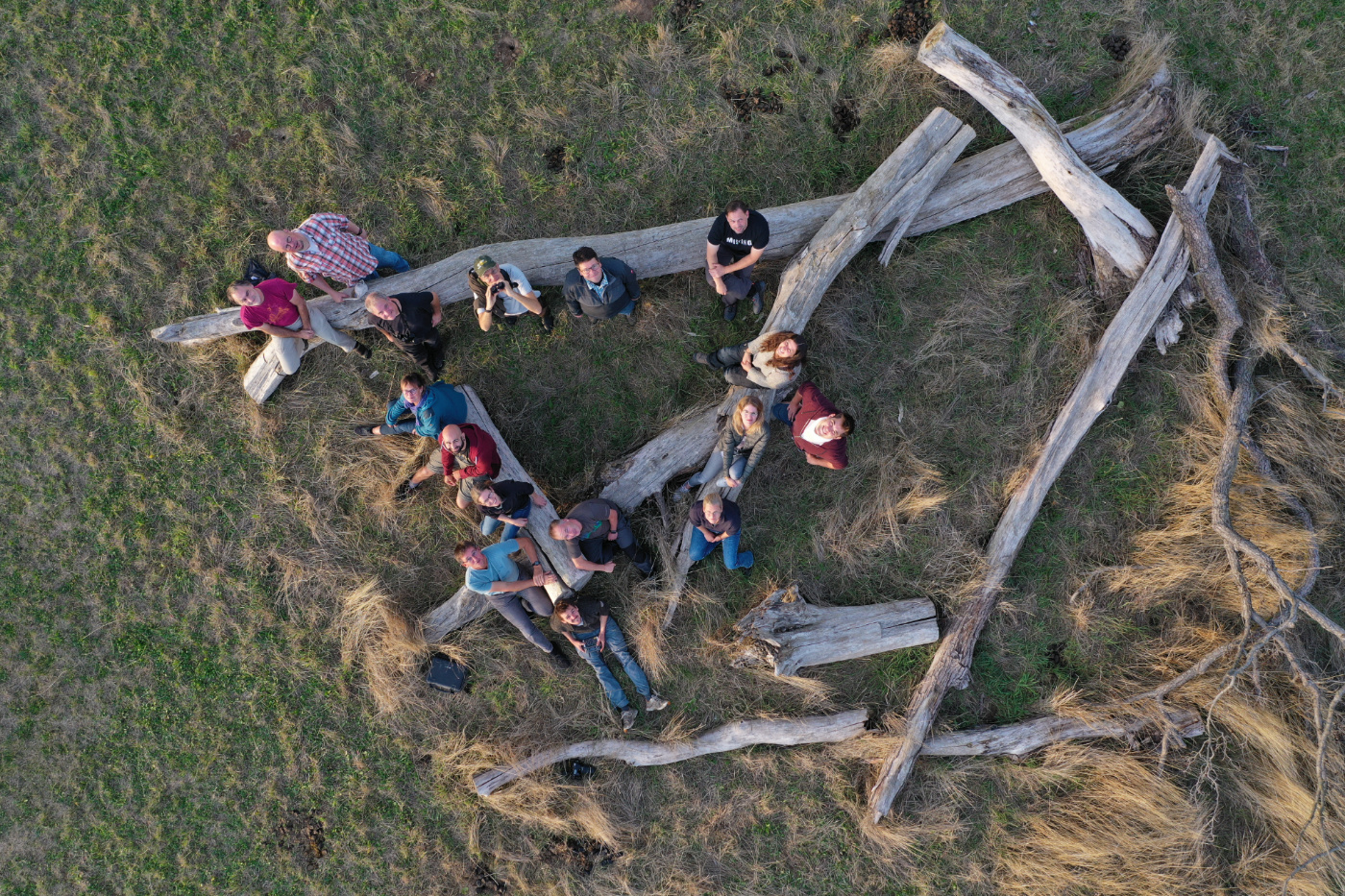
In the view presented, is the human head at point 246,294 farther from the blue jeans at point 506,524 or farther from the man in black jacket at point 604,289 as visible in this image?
the blue jeans at point 506,524

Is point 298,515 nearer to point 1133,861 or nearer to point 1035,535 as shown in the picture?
point 1035,535

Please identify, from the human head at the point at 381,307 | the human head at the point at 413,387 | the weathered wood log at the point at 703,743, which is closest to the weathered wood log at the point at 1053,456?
the weathered wood log at the point at 703,743

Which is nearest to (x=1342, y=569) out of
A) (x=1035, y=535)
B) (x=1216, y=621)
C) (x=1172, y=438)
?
(x=1216, y=621)

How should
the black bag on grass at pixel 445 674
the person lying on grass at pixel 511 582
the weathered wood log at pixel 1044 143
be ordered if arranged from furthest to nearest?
1. the black bag on grass at pixel 445 674
2. the weathered wood log at pixel 1044 143
3. the person lying on grass at pixel 511 582

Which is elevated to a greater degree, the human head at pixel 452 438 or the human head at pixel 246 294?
the human head at pixel 246 294

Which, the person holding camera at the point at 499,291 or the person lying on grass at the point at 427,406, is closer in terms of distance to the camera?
the person lying on grass at the point at 427,406

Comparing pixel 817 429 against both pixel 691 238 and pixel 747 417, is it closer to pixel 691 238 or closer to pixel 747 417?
pixel 747 417

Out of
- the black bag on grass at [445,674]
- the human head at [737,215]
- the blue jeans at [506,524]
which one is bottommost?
the black bag on grass at [445,674]

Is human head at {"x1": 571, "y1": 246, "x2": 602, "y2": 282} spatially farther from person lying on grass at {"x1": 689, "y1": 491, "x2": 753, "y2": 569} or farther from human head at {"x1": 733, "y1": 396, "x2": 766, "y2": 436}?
person lying on grass at {"x1": 689, "y1": 491, "x2": 753, "y2": 569}
